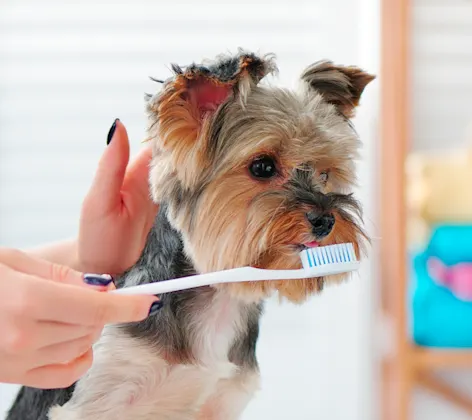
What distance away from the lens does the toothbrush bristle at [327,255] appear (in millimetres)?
816

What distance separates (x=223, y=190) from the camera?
907 mm

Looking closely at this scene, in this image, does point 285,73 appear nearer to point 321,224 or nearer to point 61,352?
point 321,224

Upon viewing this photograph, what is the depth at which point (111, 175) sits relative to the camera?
1.09 metres

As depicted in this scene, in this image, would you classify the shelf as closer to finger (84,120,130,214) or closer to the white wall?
the white wall

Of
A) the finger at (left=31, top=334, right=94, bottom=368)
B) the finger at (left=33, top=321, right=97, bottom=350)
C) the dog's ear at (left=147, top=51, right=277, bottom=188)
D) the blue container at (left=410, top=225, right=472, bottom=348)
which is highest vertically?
the dog's ear at (left=147, top=51, right=277, bottom=188)

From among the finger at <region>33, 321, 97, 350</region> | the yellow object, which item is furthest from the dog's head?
the yellow object

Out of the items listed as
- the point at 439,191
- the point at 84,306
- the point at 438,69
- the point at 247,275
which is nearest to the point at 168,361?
the point at 247,275

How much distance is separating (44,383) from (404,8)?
150cm

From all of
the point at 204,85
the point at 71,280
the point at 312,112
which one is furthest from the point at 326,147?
the point at 71,280

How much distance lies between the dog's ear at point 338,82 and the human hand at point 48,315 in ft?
1.44

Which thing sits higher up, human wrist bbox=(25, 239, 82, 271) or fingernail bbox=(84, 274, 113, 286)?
fingernail bbox=(84, 274, 113, 286)

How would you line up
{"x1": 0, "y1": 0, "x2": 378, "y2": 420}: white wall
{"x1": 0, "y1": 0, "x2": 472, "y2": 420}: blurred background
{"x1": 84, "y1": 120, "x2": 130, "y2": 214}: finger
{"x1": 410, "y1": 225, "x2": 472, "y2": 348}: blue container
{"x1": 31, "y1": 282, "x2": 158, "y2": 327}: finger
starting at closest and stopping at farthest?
{"x1": 31, "y1": 282, "x2": 158, "y2": 327}: finger
{"x1": 84, "y1": 120, "x2": 130, "y2": 214}: finger
{"x1": 410, "y1": 225, "x2": 472, "y2": 348}: blue container
{"x1": 0, "y1": 0, "x2": 472, "y2": 420}: blurred background
{"x1": 0, "y1": 0, "x2": 378, "y2": 420}: white wall

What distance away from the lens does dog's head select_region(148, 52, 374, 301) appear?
2.81ft

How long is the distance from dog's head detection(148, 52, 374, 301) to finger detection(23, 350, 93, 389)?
24 cm
